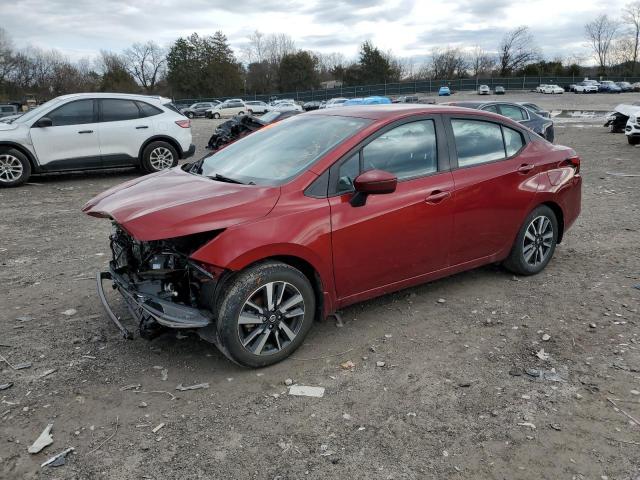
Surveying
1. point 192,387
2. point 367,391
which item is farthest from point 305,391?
point 192,387

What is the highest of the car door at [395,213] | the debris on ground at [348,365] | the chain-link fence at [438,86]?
the chain-link fence at [438,86]

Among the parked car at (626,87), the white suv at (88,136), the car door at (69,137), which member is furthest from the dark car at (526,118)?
the parked car at (626,87)

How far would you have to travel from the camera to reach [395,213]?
3.83 m

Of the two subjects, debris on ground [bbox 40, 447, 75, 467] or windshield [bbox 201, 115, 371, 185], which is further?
windshield [bbox 201, 115, 371, 185]

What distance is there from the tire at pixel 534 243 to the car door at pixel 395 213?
3.37ft

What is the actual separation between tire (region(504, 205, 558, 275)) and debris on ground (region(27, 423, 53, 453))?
400 cm

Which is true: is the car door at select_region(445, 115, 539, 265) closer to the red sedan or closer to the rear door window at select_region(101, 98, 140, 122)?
the red sedan

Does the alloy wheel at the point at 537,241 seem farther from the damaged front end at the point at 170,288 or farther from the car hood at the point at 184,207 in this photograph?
the damaged front end at the point at 170,288

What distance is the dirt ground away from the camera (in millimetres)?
2648

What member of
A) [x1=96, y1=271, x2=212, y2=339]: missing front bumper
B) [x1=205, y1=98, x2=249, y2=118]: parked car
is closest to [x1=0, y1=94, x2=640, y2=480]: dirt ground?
[x1=96, y1=271, x2=212, y2=339]: missing front bumper

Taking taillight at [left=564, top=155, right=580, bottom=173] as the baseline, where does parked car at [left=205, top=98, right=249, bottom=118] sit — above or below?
above

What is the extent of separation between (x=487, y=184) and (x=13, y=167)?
912 cm

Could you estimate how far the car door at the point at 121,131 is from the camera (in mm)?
10320

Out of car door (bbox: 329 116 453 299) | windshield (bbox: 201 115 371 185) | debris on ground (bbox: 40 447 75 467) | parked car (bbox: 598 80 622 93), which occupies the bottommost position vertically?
debris on ground (bbox: 40 447 75 467)
